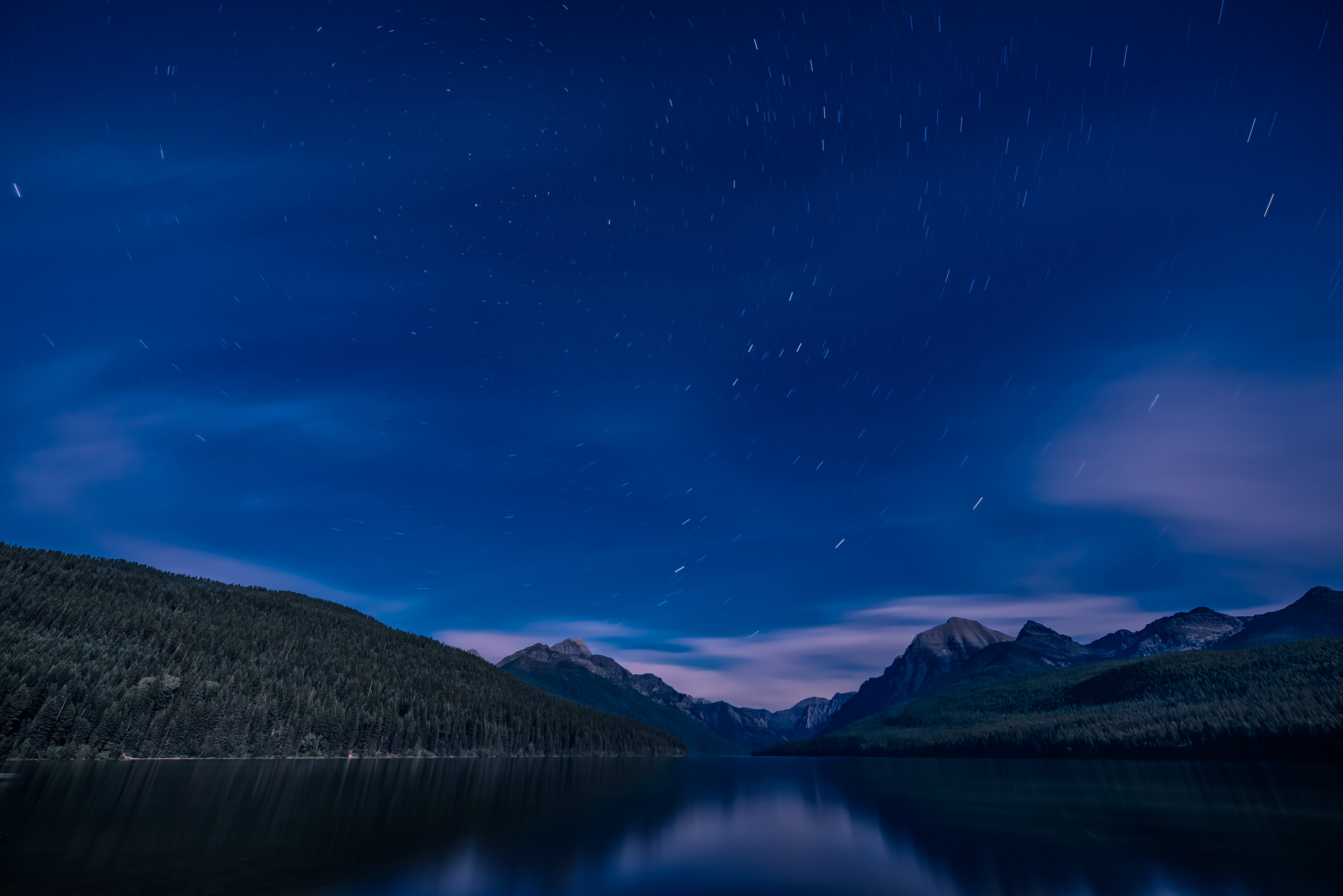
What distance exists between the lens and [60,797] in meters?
46.9

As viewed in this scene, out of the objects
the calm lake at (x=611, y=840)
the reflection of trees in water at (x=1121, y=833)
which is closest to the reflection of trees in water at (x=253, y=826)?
the calm lake at (x=611, y=840)

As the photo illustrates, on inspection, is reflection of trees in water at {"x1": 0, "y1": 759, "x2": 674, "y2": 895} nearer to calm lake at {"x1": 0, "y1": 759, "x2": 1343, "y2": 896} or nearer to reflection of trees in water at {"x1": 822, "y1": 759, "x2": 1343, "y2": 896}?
calm lake at {"x1": 0, "y1": 759, "x2": 1343, "y2": 896}

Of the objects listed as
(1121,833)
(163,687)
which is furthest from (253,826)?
(163,687)

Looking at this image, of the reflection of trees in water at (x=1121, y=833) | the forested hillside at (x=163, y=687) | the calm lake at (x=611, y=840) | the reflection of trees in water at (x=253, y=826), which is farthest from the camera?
the forested hillside at (x=163, y=687)

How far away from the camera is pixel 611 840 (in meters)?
42.7

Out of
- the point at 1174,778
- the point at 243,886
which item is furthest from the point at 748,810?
the point at 1174,778

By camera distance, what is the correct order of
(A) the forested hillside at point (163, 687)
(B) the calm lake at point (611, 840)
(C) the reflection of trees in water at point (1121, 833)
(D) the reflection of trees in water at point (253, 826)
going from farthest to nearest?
1. (A) the forested hillside at point (163, 687)
2. (C) the reflection of trees in water at point (1121, 833)
3. (B) the calm lake at point (611, 840)
4. (D) the reflection of trees in water at point (253, 826)

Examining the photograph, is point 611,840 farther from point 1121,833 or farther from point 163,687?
point 163,687

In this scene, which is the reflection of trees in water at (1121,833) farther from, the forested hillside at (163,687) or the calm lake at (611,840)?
the forested hillside at (163,687)

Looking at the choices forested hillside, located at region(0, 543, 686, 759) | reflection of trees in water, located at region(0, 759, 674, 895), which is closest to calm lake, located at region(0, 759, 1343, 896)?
reflection of trees in water, located at region(0, 759, 674, 895)

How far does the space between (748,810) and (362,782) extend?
177ft

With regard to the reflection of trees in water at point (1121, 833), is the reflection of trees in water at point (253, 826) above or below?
above

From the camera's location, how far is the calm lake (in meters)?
26.6

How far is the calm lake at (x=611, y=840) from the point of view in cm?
2661
